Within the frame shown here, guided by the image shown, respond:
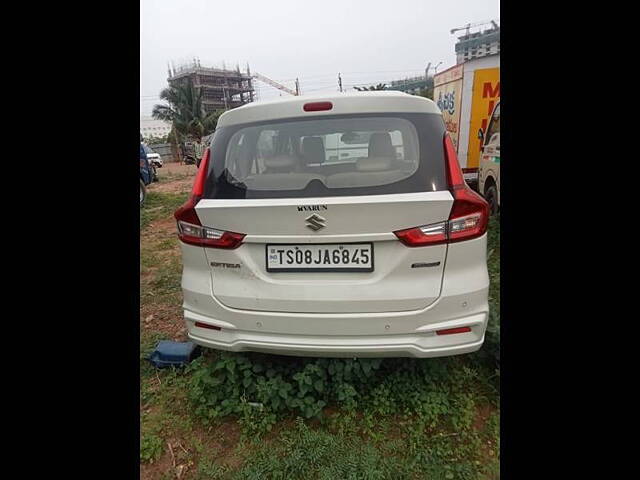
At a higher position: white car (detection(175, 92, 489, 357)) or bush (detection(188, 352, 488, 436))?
white car (detection(175, 92, 489, 357))

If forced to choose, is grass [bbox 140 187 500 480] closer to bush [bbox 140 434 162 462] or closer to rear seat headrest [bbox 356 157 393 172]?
bush [bbox 140 434 162 462]

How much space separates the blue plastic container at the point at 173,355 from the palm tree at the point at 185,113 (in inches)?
1071

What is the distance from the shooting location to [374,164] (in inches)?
75.9

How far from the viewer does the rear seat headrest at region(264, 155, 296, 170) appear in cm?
211

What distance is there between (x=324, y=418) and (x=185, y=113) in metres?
29.5

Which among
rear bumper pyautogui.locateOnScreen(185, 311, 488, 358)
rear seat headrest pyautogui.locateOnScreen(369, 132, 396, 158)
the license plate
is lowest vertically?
rear bumper pyautogui.locateOnScreen(185, 311, 488, 358)

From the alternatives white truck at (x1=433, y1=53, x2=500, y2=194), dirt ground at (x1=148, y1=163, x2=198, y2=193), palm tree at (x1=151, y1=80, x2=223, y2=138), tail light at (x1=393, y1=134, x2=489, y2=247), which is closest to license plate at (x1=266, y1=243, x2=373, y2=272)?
tail light at (x1=393, y1=134, x2=489, y2=247)

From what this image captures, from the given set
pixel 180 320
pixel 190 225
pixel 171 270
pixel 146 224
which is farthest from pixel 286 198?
pixel 146 224

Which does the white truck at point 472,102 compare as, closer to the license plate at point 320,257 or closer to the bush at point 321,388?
the bush at point 321,388

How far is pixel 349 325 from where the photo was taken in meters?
1.83

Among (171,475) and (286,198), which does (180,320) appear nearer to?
(171,475)

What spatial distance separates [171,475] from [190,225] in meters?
1.32

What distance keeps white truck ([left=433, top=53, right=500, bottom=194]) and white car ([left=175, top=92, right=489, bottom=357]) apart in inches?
256

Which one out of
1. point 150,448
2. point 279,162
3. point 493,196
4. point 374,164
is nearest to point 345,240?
point 374,164
